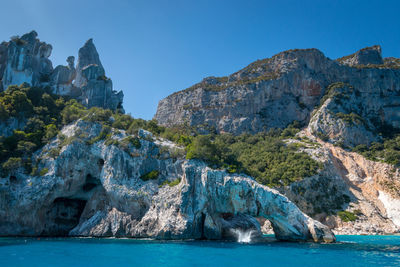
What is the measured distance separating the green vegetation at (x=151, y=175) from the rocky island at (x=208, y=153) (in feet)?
0.55

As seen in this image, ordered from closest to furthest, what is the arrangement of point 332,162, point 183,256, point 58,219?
point 183,256 < point 58,219 < point 332,162

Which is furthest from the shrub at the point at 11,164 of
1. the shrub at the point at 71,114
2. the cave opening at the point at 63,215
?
the shrub at the point at 71,114

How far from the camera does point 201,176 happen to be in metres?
33.5

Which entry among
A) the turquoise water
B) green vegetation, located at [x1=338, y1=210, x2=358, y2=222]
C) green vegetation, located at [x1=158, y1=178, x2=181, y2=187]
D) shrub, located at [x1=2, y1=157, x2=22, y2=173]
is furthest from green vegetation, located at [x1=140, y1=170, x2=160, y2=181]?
green vegetation, located at [x1=338, y1=210, x2=358, y2=222]

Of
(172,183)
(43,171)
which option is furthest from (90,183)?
(172,183)

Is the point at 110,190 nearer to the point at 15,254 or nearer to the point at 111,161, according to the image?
the point at 111,161

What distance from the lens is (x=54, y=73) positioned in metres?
57.6

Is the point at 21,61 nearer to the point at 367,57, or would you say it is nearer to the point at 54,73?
the point at 54,73

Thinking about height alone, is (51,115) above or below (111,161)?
above

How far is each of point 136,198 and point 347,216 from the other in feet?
120

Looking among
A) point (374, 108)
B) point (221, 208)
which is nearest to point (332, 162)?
point (374, 108)

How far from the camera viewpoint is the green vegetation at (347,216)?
4784 centimetres

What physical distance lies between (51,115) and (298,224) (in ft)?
133

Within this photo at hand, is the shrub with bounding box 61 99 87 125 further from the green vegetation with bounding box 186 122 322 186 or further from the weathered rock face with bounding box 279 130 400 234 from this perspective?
the weathered rock face with bounding box 279 130 400 234
